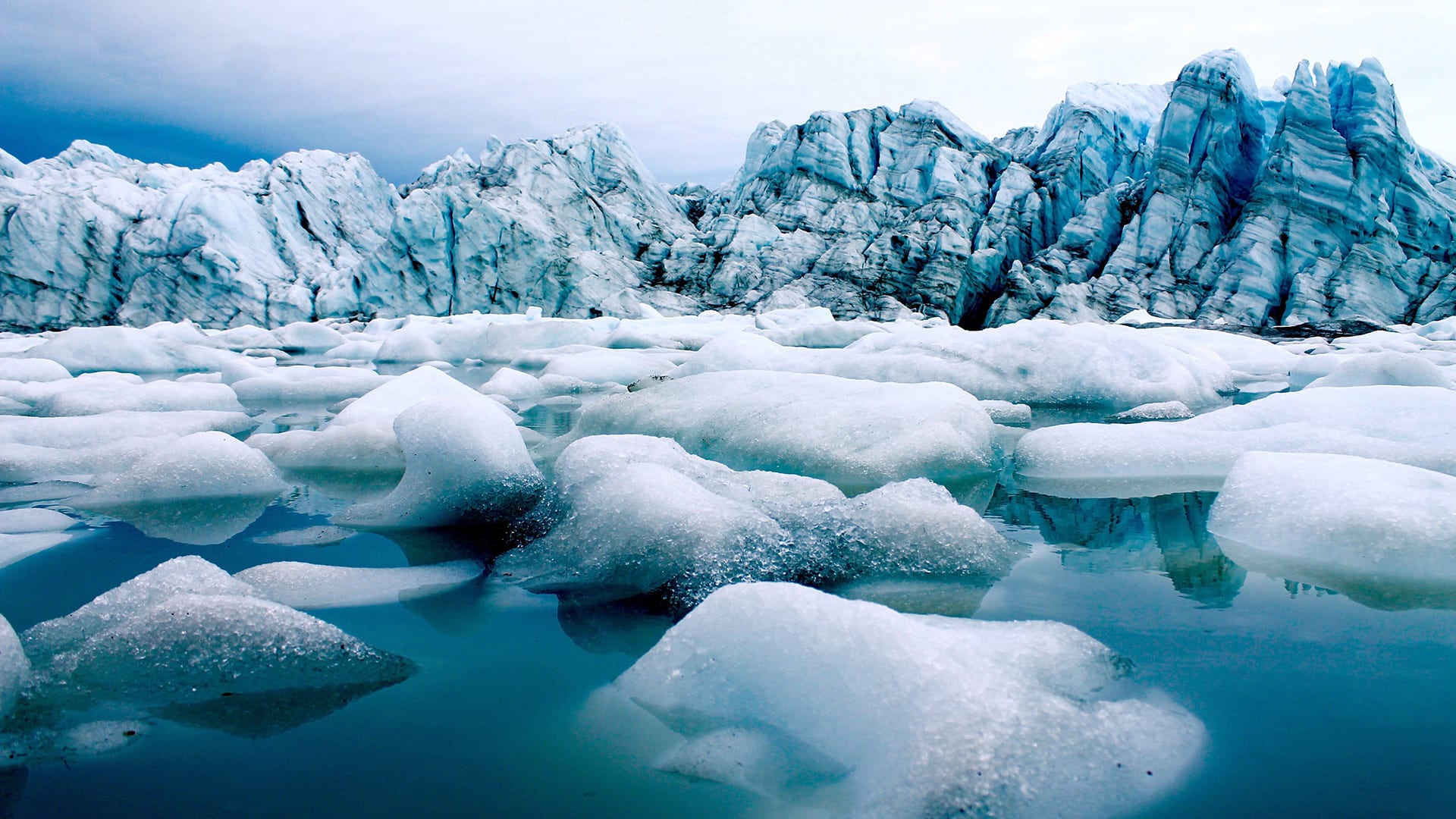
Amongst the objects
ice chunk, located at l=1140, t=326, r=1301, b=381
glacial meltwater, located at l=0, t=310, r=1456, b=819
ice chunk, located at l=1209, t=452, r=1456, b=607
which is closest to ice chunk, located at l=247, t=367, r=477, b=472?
glacial meltwater, located at l=0, t=310, r=1456, b=819

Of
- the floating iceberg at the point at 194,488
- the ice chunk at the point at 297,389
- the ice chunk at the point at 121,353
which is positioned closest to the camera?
the floating iceberg at the point at 194,488

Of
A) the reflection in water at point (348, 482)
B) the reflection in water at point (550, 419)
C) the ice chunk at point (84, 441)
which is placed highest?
the ice chunk at point (84, 441)

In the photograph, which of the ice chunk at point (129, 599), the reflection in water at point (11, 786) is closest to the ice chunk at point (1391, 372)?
the ice chunk at point (129, 599)

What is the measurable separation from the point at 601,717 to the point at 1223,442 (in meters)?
2.81

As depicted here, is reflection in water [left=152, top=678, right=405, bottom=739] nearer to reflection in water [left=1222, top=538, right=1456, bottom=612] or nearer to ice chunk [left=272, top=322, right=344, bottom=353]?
reflection in water [left=1222, top=538, right=1456, bottom=612]

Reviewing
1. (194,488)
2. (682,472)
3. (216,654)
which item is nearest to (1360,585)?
(682,472)

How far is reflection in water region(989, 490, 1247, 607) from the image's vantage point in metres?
1.91

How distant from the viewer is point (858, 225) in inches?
1074

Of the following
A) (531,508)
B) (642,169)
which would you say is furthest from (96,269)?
(531,508)

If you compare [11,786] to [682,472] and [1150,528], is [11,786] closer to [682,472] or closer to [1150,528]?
[682,472]

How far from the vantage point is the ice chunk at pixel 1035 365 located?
530 cm

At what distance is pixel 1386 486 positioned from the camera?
207cm

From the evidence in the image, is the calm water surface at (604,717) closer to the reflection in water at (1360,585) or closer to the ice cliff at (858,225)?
the reflection in water at (1360,585)

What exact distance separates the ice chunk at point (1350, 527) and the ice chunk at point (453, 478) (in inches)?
81.9
